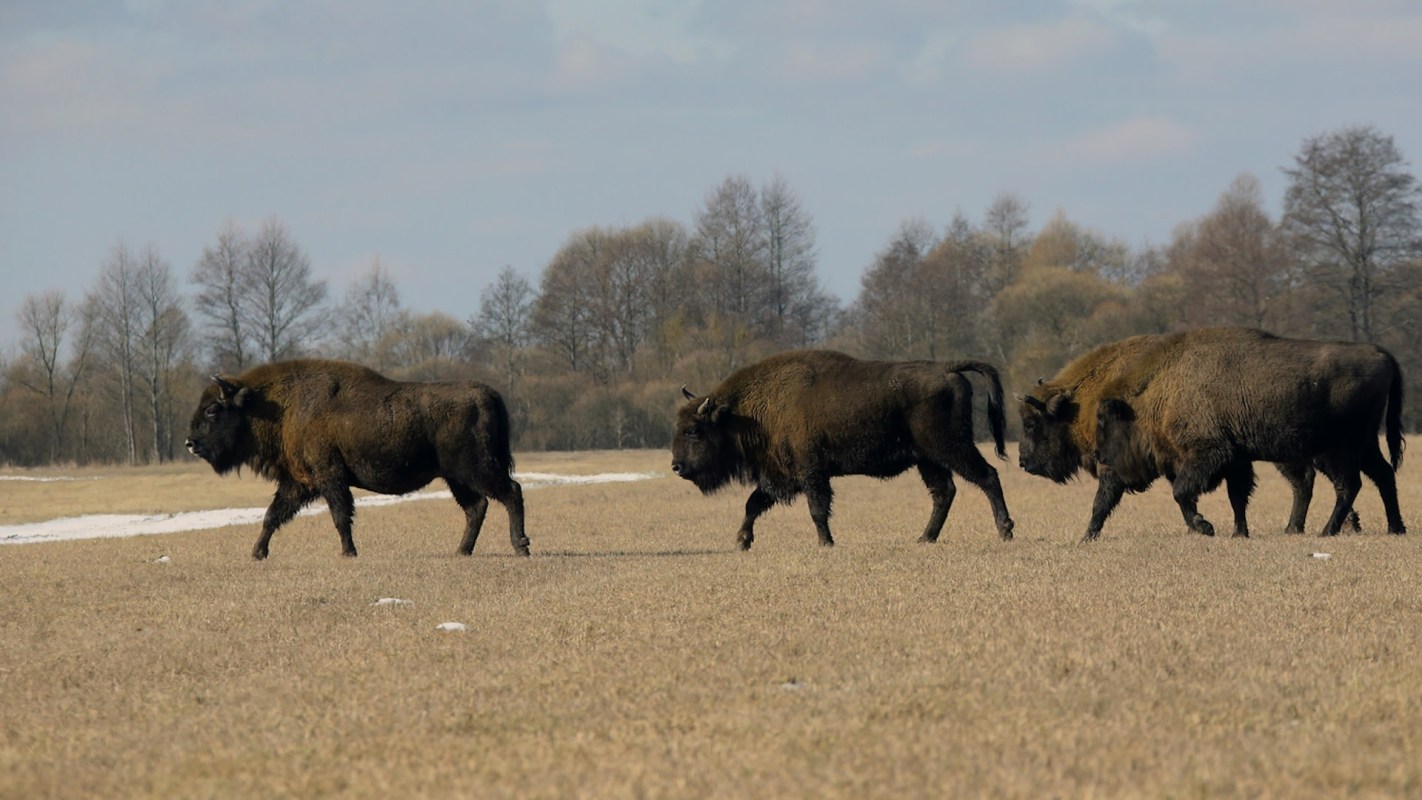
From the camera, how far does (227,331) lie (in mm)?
71812

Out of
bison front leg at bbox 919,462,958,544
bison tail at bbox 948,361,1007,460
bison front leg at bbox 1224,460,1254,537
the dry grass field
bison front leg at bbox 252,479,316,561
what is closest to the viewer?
the dry grass field

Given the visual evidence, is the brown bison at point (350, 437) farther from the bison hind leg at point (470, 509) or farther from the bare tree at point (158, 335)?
the bare tree at point (158, 335)

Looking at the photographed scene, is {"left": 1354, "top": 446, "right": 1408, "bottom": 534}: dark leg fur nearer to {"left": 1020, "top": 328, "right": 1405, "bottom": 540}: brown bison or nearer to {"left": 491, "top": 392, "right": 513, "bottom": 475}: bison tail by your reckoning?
{"left": 1020, "top": 328, "right": 1405, "bottom": 540}: brown bison

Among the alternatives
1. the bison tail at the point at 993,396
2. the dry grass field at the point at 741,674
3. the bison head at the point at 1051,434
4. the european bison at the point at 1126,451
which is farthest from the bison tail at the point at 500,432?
the european bison at the point at 1126,451

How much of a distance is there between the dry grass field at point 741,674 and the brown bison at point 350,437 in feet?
4.21

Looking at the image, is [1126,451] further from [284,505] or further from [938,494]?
[284,505]

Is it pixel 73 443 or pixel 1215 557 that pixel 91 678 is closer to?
pixel 1215 557

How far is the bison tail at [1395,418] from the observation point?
15867 millimetres

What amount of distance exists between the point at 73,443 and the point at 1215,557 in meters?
71.2

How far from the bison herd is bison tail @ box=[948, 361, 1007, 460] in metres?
0.05

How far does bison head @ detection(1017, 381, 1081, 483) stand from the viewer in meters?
17.6

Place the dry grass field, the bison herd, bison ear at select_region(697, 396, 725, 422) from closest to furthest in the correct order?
the dry grass field → the bison herd → bison ear at select_region(697, 396, 725, 422)

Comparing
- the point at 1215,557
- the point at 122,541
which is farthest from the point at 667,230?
the point at 1215,557

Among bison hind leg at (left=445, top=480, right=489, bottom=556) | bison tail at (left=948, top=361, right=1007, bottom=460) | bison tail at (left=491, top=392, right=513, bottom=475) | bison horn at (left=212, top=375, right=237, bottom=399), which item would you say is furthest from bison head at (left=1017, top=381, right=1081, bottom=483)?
bison horn at (left=212, top=375, right=237, bottom=399)
